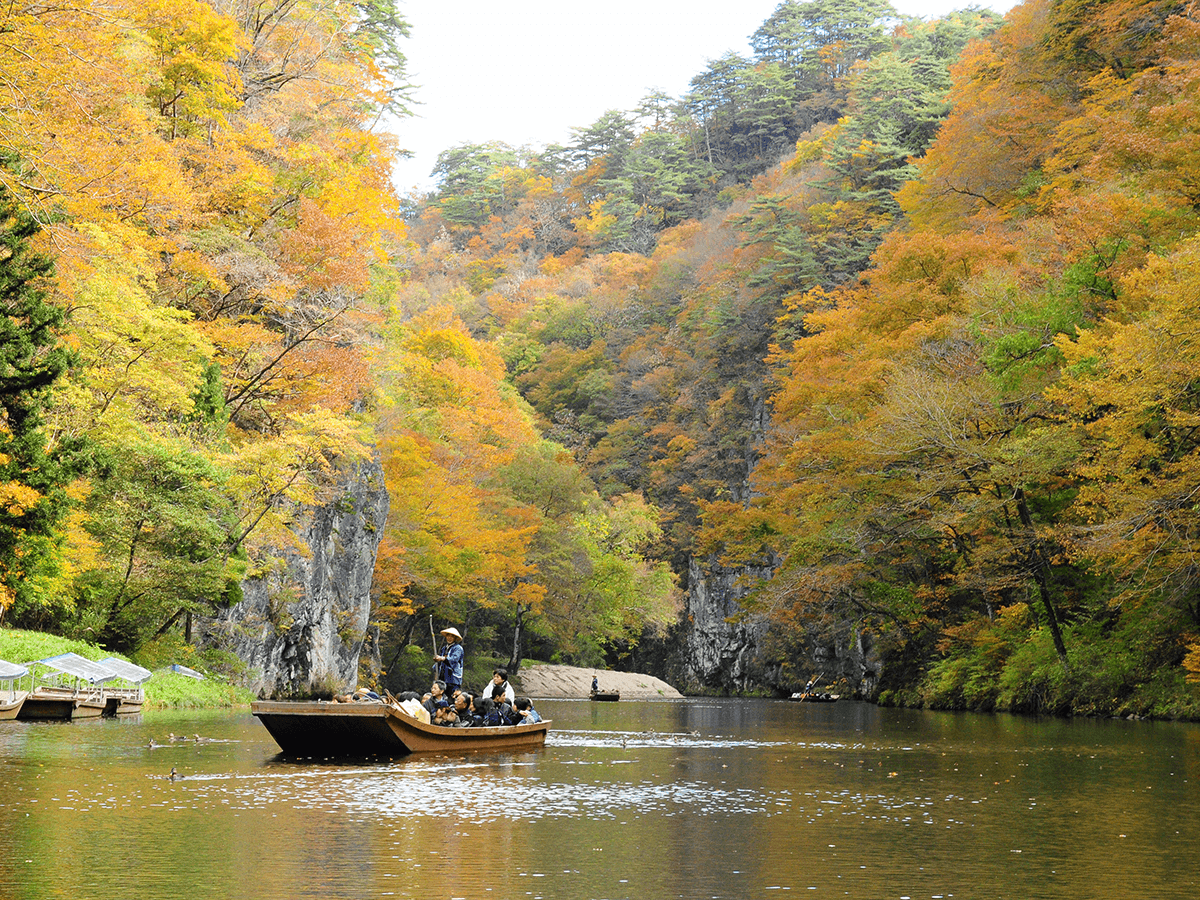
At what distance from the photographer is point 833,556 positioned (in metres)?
36.3

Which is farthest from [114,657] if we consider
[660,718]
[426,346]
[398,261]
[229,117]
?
[426,346]

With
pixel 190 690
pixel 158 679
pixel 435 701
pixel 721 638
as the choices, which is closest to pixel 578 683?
pixel 721 638

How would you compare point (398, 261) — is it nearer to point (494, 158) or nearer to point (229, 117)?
point (229, 117)

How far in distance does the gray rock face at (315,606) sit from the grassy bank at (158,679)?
1.64 metres

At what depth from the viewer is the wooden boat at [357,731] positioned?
14.8m

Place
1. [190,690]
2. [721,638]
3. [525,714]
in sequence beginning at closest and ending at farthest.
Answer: [525,714] < [190,690] < [721,638]

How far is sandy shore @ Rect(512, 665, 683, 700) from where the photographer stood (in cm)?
5003

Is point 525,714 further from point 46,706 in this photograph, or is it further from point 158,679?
point 158,679

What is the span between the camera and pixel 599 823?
1013cm

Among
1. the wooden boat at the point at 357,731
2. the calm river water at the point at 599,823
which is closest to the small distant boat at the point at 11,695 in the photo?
the calm river water at the point at 599,823

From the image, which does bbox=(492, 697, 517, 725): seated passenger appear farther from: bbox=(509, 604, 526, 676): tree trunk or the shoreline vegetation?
bbox=(509, 604, 526, 676): tree trunk

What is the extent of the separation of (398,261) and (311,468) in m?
18.5

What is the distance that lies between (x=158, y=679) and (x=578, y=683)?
26.6 m

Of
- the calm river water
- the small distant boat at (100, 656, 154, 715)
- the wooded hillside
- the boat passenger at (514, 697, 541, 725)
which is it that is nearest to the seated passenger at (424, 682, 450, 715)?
the calm river water
